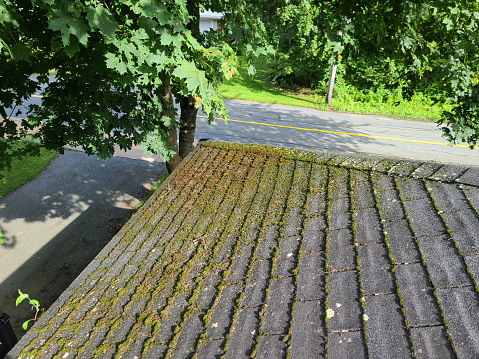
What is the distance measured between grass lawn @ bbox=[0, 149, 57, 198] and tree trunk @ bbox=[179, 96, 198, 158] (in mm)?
6742

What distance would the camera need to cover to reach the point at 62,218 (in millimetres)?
10820

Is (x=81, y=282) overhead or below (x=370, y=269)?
below

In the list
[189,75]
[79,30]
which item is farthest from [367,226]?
[79,30]

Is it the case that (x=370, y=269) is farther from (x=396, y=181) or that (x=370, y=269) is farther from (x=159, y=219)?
(x=159, y=219)

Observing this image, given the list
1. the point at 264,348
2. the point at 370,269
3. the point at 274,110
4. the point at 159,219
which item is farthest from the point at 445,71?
the point at 274,110

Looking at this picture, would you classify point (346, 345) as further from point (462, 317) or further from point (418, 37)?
point (418, 37)

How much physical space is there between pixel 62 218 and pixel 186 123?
5.21 meters

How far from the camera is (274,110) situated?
20.9m

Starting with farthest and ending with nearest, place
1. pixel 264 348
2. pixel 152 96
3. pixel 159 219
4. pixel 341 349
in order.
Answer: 1. pixel 152 96
2. pixel 159 219
3. pixel 264 348
4. pixel 341 349

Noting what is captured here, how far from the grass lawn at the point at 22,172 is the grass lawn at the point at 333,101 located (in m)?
11.1

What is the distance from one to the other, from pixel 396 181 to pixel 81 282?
3.82m

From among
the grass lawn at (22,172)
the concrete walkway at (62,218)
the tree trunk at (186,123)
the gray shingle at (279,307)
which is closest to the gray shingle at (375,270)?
the gray shingle at (279,307)

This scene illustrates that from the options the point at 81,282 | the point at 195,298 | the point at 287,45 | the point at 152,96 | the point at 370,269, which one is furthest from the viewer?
the point at 287,45

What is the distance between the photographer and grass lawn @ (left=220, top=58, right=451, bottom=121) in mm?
20750
